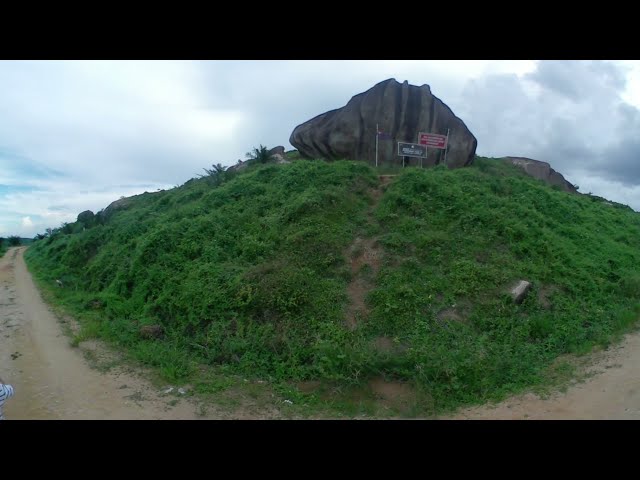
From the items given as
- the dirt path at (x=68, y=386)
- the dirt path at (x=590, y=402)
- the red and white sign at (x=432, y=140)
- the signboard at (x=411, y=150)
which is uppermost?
the red and white sign at (x=432, y=140)

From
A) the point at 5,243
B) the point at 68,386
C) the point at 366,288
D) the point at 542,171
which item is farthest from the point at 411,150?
the point at 5,243

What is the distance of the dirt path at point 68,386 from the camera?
529 centimetres

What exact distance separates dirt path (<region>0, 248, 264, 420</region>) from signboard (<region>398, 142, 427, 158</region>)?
9.85 metres

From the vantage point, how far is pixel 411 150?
13664 mm

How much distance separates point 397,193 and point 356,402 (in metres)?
6.06

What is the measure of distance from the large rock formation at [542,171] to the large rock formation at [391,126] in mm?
4768

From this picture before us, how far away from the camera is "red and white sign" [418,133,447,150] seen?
13750 millimetres

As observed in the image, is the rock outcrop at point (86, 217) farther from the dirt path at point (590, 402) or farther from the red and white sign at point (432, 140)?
the dirt path at point (590, 402)

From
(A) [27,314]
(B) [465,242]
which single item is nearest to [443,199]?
(B) [465,242]

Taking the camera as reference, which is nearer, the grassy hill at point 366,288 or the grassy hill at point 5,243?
the grassy hill at point 366,288

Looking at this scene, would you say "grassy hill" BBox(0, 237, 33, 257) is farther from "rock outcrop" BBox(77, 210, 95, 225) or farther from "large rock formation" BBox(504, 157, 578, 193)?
"large rock formation" BBox(504, 157, 578, 193)

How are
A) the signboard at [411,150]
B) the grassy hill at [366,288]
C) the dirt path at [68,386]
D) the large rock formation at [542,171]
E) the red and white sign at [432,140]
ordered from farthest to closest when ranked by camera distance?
the large rock formation at [542,171] < the red and white sign at [432,140] < the signboard at [411,150] < the grassy hill at [366,288] < the dirt path at [68,386]

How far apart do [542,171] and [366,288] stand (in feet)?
46.3

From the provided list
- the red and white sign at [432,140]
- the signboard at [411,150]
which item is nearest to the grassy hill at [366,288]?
the signboard at [411,150]
